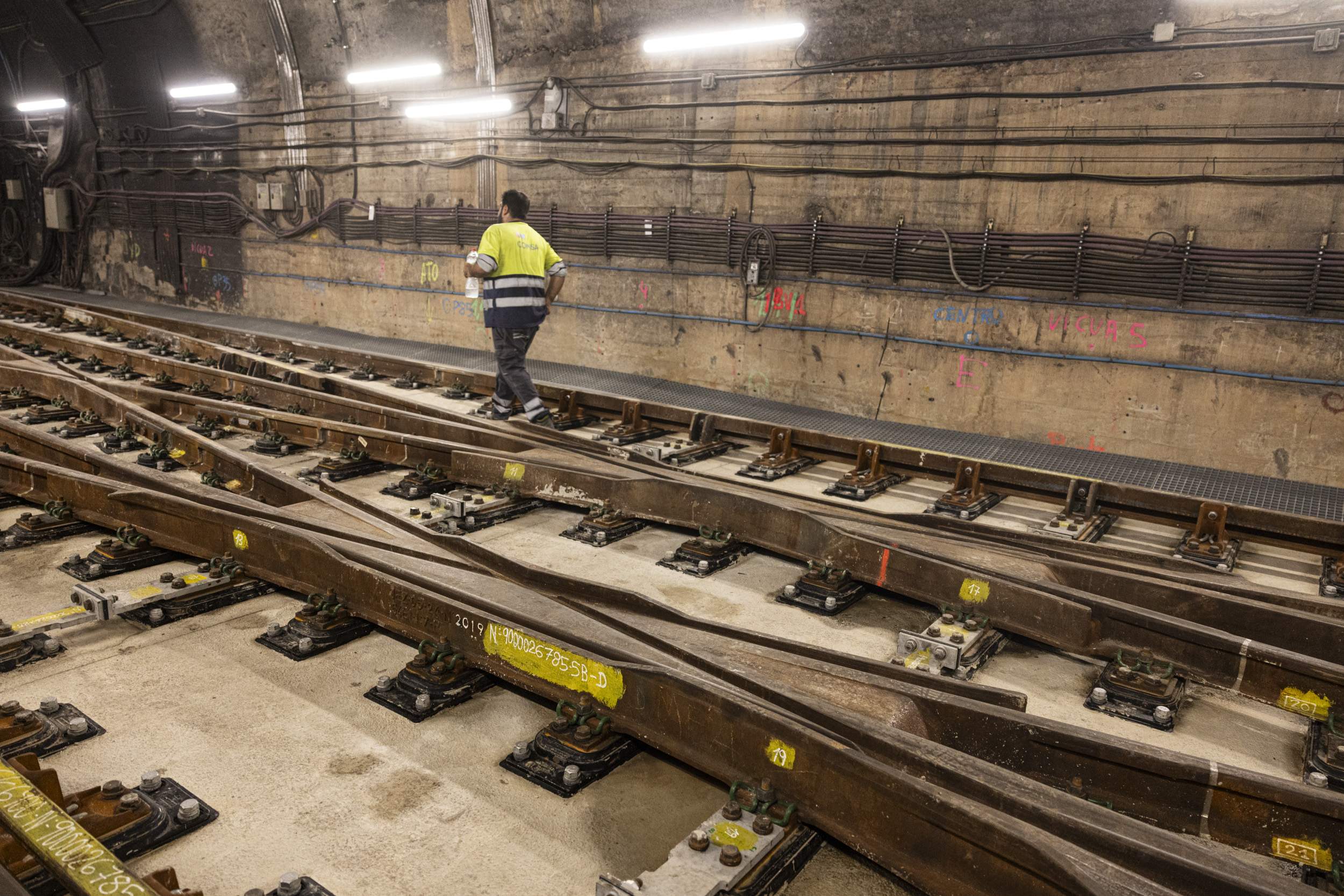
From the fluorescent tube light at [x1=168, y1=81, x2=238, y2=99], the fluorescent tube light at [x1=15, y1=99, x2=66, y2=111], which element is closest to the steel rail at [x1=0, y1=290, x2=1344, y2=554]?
the fluorescent tube light at [x1=168, y1=81, x2=238, y2=99]

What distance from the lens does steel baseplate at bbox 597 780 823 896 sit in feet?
6.93

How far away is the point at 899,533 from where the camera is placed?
187 inches

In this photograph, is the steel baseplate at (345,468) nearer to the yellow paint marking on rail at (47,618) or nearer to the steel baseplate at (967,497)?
the yellow paint marking on rail at (47,618)

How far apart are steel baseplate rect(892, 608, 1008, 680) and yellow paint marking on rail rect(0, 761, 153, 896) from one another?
278cm

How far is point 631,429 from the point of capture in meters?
7.89

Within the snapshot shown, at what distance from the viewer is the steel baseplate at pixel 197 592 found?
3695 millimetres

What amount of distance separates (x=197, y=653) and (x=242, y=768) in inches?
37.4

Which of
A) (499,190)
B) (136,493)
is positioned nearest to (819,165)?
(499,190)

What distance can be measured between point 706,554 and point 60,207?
71.9ft

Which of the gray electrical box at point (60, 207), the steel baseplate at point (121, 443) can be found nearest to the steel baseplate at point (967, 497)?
the steel baseplate at point (121, 443)

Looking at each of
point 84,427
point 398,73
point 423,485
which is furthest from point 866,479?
point 398,73

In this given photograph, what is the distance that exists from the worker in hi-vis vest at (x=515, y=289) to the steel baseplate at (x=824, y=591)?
155 inches

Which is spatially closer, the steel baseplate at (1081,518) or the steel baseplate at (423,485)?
the steel baseplate at (1081,518)

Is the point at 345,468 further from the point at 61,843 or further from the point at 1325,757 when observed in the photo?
the point at 1325,757
